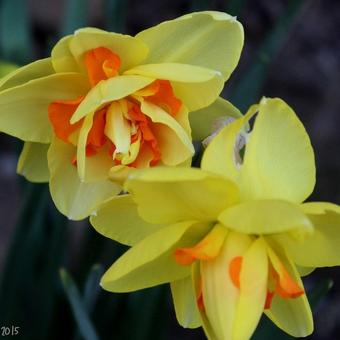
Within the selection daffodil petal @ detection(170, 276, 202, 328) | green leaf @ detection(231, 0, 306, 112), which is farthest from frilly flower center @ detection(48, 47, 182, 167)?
green leaf @ detection(231, 0, 306, 112)

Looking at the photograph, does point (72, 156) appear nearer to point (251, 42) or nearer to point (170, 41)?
point (170, 41)

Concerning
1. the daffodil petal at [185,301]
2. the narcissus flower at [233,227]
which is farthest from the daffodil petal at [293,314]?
the daffodil petal at [185,301]

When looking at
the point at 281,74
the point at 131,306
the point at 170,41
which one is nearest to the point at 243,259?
the point at 170,41

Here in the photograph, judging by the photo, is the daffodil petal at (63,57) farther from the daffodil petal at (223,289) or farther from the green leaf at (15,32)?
the green leaf at (15,32)

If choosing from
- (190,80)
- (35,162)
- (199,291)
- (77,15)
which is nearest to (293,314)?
(199,291)

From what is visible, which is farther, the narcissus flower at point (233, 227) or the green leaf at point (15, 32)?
the green leaf at point (15, 32)
